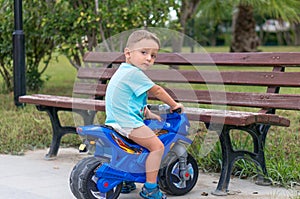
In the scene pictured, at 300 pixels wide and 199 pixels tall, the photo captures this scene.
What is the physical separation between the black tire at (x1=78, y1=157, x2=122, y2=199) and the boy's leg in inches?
11.0

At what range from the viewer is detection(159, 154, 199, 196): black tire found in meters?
4.60

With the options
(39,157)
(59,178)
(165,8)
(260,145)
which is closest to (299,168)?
(260,145)

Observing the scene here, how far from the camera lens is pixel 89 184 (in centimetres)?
429

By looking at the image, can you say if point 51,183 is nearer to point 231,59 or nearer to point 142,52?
point 142,52

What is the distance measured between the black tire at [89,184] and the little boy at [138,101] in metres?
0.25

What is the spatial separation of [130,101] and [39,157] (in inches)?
82.8

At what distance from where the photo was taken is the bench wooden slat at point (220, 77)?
5148 mm

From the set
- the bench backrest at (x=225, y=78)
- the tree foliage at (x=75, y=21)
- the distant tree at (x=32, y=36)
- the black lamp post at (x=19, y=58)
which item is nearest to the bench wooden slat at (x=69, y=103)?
the bench backrest at (x=225, y=78)

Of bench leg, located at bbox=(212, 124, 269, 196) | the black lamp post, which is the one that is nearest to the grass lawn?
bench leg, located at bbox=(212, 124, 269, 196)

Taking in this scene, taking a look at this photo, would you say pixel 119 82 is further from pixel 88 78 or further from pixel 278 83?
pixel 88 78

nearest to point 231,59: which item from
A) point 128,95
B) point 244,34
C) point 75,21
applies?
point 128,95

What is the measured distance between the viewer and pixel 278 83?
5.18 metres

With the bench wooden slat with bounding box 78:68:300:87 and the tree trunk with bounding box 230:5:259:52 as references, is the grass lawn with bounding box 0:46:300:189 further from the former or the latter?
the tree trunk with bounding box 230:5:259:52

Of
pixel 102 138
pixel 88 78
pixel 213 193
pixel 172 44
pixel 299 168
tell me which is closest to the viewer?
pixel 102 138
